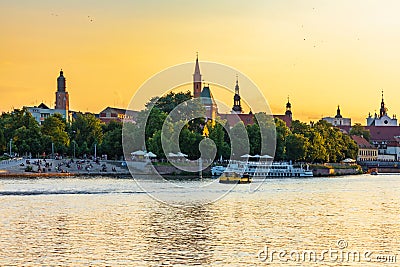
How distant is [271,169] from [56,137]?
3468 cm

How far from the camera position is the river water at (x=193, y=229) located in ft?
116

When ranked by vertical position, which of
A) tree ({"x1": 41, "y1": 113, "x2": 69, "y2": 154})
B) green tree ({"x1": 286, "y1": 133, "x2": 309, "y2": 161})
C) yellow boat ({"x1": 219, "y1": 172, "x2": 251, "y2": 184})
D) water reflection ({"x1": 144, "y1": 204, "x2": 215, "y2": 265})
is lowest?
water reflection ({"x1": 144, "y1": 204, "x2": 215, "y2": 265})

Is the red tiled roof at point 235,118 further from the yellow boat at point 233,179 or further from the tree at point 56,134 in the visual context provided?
the yellow boat at point 233,179

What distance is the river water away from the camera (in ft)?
116

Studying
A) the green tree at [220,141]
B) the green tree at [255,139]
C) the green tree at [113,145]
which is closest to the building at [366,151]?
the green tree at [255,139]

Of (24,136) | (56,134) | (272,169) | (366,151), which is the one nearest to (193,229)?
(272,169)

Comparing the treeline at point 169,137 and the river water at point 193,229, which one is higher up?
the treeline at point 169,137

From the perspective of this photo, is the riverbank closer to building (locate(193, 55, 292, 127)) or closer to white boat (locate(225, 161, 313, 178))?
white boat (locate(225, 161, 313, 178))

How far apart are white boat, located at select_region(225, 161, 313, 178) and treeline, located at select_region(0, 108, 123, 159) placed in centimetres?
1985

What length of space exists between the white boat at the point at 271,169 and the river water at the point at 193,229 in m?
44.6

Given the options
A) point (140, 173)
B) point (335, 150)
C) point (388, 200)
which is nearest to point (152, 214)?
point (388, 200)

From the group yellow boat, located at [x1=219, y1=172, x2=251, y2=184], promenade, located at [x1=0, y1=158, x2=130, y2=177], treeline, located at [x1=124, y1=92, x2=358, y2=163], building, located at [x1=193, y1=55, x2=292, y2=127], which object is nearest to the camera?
yellow boat, located at [x1=219, y1=172, x2=251, y2=184]

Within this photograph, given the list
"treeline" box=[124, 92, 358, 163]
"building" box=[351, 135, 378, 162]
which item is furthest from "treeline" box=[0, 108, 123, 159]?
"building" box=[351, 135, 378, 162]

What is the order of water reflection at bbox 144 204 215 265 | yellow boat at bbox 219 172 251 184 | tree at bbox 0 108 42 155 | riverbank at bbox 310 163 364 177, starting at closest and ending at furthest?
water reflection at bbox 144 204 215 265
yellow boat at bbox 219 172 251 184
tree at bbox 0 108 42 155
riverbank at bbox 310 163 364 177
